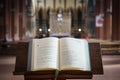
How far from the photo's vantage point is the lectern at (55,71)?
452cm

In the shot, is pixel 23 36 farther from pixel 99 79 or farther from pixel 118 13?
pixel 99 79

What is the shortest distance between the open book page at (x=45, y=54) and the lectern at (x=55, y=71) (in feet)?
0.28

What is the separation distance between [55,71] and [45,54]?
271mm

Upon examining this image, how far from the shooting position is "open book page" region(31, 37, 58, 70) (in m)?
4.48

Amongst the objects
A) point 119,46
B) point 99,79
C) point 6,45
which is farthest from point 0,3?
point 99,79

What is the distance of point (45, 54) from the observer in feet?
15.1

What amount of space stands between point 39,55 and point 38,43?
0.21m

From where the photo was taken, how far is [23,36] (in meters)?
45.2

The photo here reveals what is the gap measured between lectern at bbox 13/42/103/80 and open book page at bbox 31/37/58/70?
9 centimetres

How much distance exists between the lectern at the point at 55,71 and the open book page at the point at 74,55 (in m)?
0.08

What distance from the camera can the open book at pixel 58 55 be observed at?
4.49m

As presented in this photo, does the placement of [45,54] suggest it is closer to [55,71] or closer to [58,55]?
[58,55]

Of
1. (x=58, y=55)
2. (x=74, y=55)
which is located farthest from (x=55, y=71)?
(x=74, y=55)

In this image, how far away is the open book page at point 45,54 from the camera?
Answer: 14.7 feet
